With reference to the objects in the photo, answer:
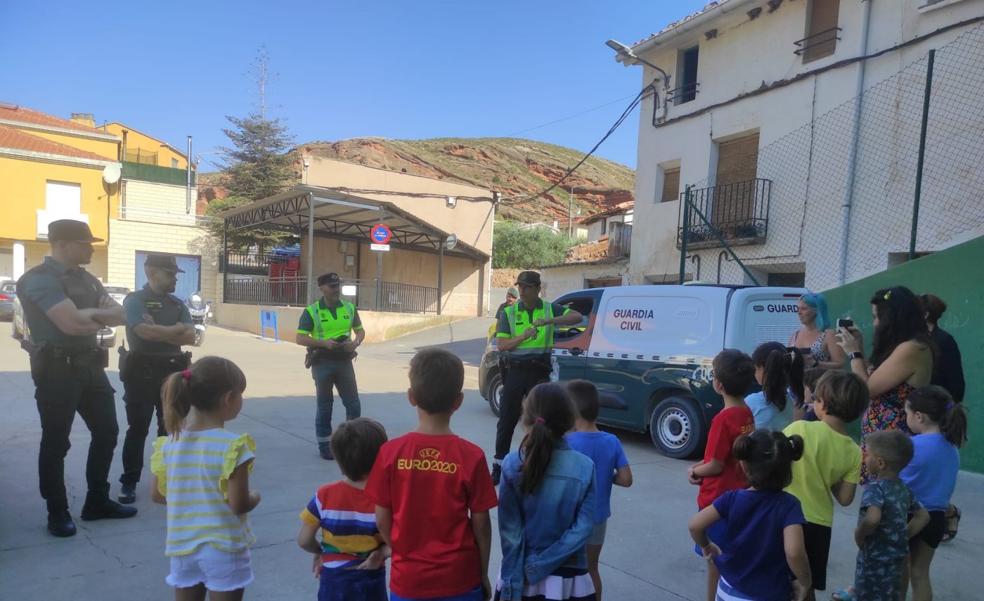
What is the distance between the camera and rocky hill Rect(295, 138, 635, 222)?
251ft

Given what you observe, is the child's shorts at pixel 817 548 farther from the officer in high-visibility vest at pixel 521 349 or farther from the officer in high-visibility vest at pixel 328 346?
the officer in high-visibility vest at pixel 328 346

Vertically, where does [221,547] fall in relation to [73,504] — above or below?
above

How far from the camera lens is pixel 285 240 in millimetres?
31312

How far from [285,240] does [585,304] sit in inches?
1040

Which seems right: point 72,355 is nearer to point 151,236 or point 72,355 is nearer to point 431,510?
point 431,510

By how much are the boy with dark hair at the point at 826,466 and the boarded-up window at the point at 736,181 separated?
387 inches

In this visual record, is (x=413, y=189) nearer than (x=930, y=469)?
No

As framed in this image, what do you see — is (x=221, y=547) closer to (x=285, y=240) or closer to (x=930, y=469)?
(x=930, y=469)

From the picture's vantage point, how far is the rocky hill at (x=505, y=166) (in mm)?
76438

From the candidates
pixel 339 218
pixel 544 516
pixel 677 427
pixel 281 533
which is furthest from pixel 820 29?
pixel 339 218

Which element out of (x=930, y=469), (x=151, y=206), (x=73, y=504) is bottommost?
(x=73, y=504)

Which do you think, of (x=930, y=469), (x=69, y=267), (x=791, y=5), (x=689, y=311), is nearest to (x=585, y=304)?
(x=689, y=311)

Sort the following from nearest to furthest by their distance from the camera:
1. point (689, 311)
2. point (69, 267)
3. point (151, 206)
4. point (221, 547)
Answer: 1. point (221, 547)
2. point (69, 267)
3. point (689, 311)
4. point (151, 206)

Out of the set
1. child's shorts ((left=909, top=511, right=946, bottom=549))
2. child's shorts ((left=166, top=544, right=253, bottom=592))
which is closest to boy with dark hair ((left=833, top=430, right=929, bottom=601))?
child's shorts ((left=909, top=511, right=946, bottom=549))
